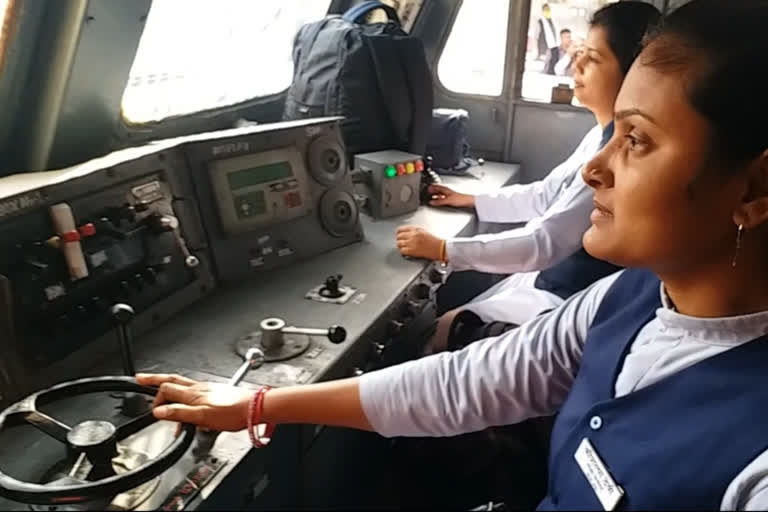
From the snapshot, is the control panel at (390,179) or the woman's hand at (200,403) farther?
the control panel at (390,179)

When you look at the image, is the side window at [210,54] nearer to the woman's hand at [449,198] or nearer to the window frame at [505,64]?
the window frame at [505,64]

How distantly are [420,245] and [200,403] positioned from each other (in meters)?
0.91

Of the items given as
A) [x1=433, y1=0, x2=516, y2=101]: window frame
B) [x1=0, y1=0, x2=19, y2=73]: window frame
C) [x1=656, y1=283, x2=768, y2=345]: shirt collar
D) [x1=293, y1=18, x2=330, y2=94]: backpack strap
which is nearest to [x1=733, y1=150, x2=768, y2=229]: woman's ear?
[x1=656, y1=283, x2=768, y2=345]: shirt collar

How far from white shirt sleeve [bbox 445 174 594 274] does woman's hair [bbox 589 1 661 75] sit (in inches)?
13.9

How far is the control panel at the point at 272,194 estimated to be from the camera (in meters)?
1.63

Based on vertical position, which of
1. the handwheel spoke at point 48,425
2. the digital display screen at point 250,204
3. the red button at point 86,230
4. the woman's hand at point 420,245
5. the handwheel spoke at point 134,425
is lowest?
the woman's hand at point 420,245

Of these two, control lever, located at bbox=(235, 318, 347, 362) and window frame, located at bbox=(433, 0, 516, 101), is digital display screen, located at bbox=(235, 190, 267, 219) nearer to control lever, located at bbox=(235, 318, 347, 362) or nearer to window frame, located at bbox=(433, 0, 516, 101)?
control lever, located at bbox=(235, 318, 347, 362)

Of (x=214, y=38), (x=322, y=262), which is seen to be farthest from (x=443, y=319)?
(x=214, y=38)

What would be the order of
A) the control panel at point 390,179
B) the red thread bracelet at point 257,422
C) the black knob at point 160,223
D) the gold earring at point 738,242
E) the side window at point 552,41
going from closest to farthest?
1. the gold earring at point 738,242
2. the red thread bracelet at point 257,422
3. the black knob at point 160,223
4. the control panel at point 390,179
5. the side window at point 552,41

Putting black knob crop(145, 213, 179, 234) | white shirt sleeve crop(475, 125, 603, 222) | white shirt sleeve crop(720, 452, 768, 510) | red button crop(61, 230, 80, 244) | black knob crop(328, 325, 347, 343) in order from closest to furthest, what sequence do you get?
white shirt sleeve crop(720, 452, 768, 510), red button crop(61, 230, 80, 244), black knob crop(328, 325, 347, 343), black knob crop(145, 213, 179, 234), white shirt sleeve crop(475, 125, 603, 222)

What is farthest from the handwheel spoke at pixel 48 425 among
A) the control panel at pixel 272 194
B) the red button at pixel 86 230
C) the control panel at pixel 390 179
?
the control panel at pixel 390 179

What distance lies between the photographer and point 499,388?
118cm

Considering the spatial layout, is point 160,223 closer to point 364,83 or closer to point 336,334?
point 336,334

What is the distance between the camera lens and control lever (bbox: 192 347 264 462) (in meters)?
1.05
